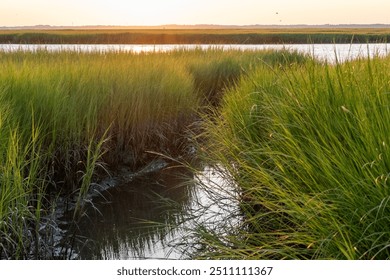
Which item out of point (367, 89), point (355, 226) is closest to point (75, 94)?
point (367, 89)

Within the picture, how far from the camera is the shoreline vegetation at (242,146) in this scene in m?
2.40

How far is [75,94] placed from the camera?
5.57 metres

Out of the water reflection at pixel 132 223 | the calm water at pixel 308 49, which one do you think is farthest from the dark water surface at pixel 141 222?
the calm water at pixel 308 49

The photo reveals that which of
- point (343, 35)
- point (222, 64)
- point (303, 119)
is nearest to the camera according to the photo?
point (303, 119)

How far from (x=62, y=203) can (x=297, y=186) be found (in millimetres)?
2681

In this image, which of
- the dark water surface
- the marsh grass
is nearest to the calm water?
the marsh grass

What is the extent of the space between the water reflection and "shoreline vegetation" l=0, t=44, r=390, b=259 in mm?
262

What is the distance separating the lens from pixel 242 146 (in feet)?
14.6

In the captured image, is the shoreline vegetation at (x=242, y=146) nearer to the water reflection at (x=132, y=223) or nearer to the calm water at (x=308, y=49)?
the calm water at (x=308, y=49)

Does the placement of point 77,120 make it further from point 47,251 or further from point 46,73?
point 47,251

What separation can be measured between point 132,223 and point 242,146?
1.22 meters

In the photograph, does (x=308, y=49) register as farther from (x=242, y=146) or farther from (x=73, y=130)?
(x=73, y=130)

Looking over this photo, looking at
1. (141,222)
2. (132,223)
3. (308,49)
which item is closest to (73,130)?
(132,223)

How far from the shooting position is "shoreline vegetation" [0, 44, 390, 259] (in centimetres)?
240
